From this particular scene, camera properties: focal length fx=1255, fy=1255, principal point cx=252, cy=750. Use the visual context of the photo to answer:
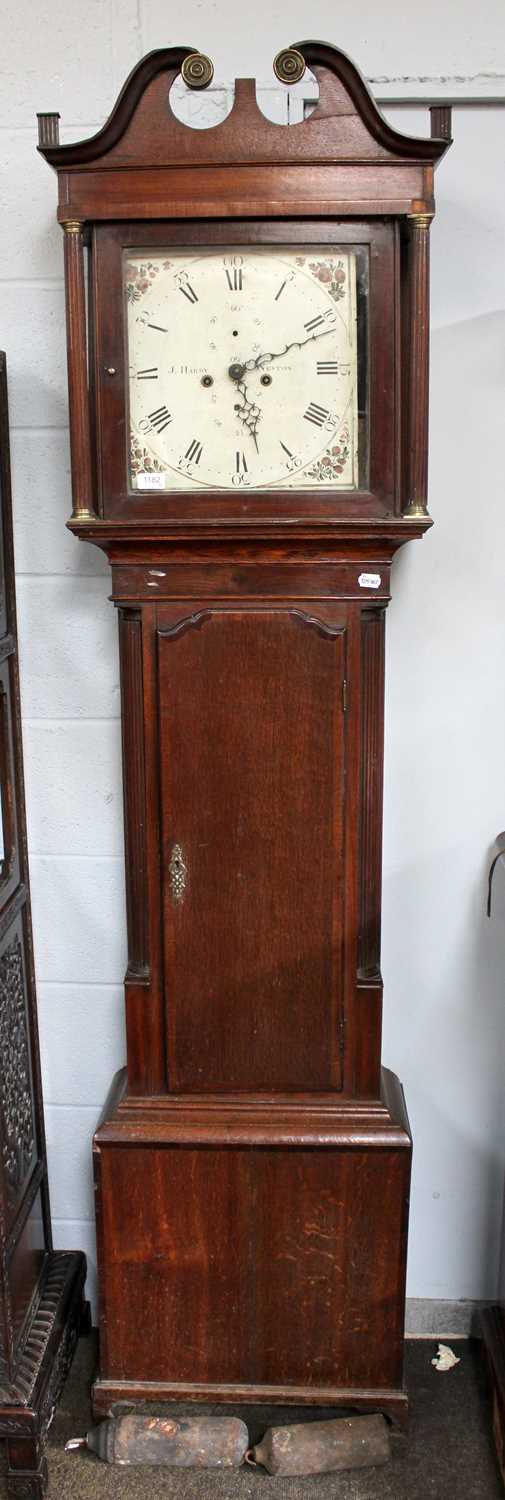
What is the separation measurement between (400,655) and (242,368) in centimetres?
55

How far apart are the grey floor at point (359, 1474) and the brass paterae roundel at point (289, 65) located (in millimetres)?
1980

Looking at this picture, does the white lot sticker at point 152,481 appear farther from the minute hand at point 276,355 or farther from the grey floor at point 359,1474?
the grey floor at point 359,1474

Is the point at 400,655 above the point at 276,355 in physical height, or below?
below

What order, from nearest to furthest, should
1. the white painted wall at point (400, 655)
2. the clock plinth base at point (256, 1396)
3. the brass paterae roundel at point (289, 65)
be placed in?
1. the brass paterae roundel at point (289, 65)
2. the white painted wall at point (400, 655)
3. the clock plinth base at point (256, 1396)

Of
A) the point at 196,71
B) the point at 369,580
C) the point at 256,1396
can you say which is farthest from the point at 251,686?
the point at 256,1396

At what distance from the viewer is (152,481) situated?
5.69 feet

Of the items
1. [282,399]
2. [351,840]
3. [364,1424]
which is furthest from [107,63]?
[364,1424]

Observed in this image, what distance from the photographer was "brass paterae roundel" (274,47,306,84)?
5.17 ft

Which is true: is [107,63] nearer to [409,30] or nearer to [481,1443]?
[409,30]

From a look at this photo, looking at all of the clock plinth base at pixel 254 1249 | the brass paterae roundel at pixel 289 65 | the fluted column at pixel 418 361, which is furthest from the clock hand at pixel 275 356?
the clock plinth base at pixel 254 1249

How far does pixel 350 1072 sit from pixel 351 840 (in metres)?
0.37

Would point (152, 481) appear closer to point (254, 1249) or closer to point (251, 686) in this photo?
point (251, 686)

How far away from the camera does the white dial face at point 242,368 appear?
66.3 inches

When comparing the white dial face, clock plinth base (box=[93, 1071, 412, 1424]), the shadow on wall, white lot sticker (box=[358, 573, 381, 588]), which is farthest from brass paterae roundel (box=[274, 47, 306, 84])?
clock plinth base (box=[93, 1071, 412, 1424])
